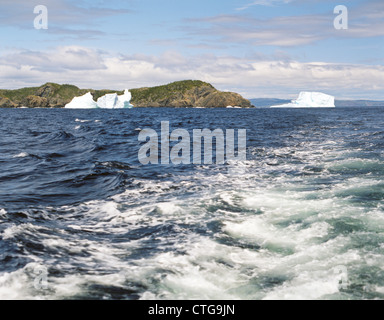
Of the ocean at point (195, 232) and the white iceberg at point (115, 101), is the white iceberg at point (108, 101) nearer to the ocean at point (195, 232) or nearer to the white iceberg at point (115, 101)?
the white iceberg at point (115, 101)

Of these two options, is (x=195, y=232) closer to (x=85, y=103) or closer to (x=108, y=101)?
(x=108, y=101)

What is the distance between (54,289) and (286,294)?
3705 mm

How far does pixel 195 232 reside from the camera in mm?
8391

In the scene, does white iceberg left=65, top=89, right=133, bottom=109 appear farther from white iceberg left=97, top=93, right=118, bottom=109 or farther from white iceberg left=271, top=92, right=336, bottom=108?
white iceberg left=271, top=92, right=336, bottom=108

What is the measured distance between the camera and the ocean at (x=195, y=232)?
5.82m

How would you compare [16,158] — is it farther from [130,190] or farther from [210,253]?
[210,253]

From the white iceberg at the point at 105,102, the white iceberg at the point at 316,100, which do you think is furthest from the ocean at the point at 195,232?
the white iceberg at the point at 105,102

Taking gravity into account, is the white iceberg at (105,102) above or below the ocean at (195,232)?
above

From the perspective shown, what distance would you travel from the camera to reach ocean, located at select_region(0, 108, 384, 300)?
5.82 metres

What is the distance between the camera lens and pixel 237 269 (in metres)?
6.47

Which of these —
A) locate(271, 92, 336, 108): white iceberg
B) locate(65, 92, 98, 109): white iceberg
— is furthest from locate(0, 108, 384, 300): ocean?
locate(65, 92, 98, 109): white iceberg

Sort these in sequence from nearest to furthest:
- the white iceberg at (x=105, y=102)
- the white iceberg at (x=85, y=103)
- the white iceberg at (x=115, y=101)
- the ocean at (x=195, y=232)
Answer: the ocean at (x=195, y=232)
the white iceberg at (x=105, y=102)
the white iceberg at (x=115, y=101)
the white iceberg at (x=85, y=103)

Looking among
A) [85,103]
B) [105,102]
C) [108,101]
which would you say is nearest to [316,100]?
[108,101]
